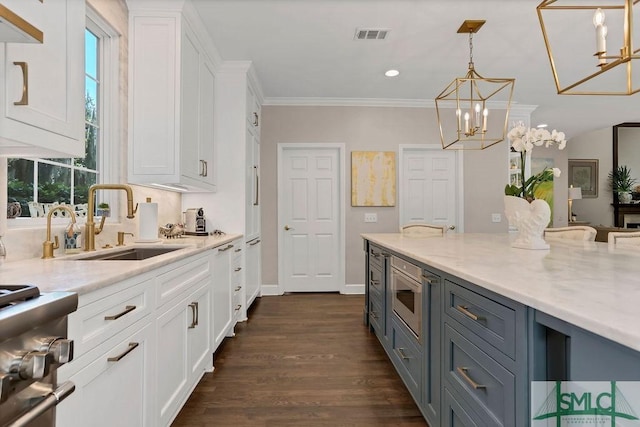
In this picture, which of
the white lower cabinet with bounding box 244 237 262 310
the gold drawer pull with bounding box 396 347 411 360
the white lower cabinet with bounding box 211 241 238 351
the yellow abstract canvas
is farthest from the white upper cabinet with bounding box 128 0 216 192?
the yellow abstract canvas

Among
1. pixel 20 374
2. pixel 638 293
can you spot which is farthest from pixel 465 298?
pixel 20 374

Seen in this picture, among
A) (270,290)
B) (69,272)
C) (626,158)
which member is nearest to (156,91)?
(69,272)

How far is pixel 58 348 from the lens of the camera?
816 millimetres

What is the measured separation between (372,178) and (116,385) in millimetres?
4086

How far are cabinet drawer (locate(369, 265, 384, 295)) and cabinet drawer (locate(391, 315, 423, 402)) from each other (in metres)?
0.41

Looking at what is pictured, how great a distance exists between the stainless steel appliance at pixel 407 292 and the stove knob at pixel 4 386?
157 cm

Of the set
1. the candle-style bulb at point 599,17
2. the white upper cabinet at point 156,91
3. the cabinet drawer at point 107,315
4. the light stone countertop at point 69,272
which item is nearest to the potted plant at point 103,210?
the white upper cabinet at point 156,91

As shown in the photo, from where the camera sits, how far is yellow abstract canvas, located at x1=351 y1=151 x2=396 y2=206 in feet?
16.0

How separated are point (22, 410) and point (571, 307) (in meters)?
1.24

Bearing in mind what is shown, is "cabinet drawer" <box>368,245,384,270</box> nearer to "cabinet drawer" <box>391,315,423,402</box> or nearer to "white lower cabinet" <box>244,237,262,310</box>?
"cabinet drawer" <box>391,315,423,402</box>

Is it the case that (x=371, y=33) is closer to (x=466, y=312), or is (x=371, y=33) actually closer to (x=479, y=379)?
(x=466, y=312)

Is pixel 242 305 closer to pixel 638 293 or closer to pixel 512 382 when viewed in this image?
pixel 512 382

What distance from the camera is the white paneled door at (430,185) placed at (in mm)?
5012

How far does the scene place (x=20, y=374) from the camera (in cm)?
73
